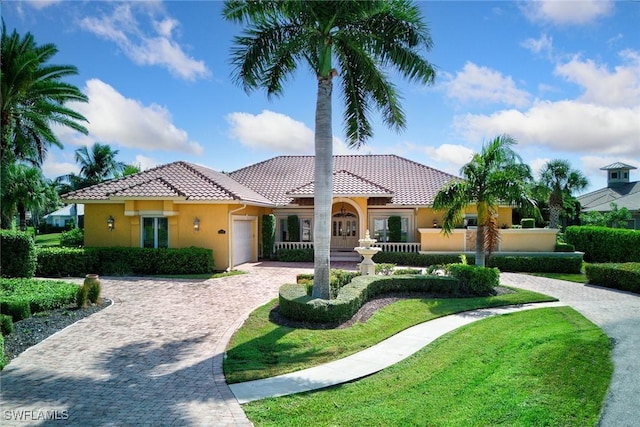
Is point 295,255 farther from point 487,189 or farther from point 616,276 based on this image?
point 616,276

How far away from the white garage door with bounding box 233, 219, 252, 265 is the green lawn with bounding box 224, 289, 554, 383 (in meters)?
8.66

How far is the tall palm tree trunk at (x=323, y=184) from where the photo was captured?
10305mm

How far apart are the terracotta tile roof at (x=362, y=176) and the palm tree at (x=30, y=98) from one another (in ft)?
38.7

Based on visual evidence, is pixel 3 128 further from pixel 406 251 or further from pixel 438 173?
pixel 438 173

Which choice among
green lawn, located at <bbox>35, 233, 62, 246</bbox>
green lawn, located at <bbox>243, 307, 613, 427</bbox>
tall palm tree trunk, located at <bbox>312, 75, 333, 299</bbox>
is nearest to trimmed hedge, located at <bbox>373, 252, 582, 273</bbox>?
green lawn, located at <bbox>243, 307, 613, 427</bbox>

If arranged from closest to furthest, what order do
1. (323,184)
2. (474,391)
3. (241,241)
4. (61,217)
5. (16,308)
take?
1. (474,391)
2. (16,308)
3. (323,184)
4. (241,241)
5. (61,217)

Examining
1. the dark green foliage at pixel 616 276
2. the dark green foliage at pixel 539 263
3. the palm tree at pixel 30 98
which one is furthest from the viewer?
the dark green foliage at pixel 539 263

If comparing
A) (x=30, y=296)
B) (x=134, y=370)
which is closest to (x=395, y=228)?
(x=30, y=296)

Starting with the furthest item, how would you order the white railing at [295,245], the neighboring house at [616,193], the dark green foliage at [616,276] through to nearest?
the neighboring house at [616,193]
the white railing at [295,245]
the dark green foliage at [616,276]

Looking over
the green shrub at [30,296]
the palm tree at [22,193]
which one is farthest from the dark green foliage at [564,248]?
the palm tree at [22,193]

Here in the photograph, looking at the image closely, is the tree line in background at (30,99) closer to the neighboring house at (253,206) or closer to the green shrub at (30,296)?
the neighboring house at (253,206)

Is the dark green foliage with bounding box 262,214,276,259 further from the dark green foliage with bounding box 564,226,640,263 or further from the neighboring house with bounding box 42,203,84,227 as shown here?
the neighboring house with bounding box 42,203,84,227

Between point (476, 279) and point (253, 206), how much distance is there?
13.8 meters

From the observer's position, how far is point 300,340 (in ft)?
28.6
